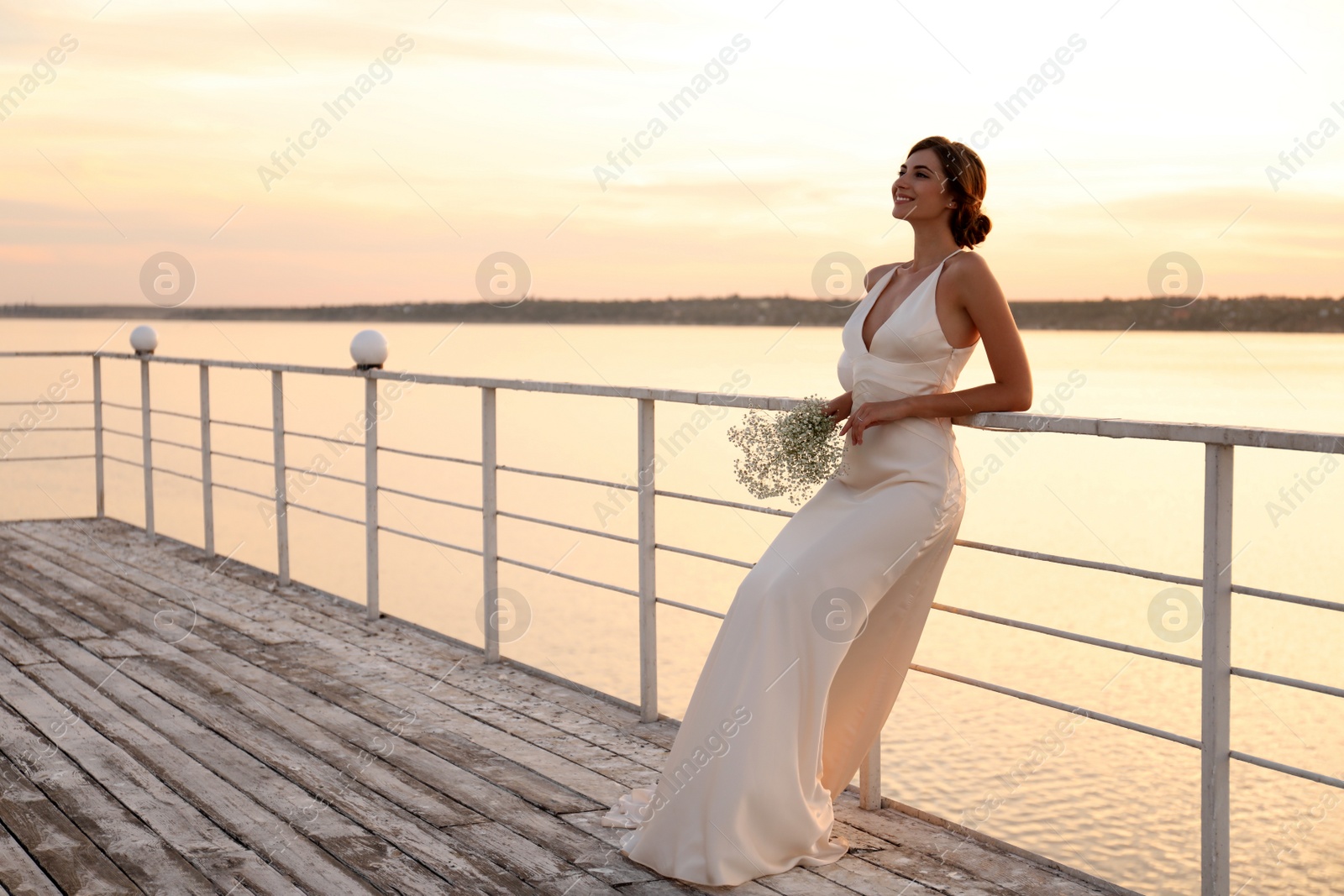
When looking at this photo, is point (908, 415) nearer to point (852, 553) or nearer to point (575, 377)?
point (852, 553)

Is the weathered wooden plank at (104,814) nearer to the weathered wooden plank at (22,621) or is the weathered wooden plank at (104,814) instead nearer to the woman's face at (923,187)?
the weathered wooden plank at (22,621)

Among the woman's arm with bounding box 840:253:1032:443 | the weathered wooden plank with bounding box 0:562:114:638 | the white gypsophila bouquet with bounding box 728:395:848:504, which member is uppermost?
the woman's arm with bounding box 840:253:1032:443

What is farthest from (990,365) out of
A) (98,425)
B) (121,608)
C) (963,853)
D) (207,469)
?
(98,425)

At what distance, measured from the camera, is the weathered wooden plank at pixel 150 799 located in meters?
2.30

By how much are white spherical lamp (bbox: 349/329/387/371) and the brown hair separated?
2.97 metres

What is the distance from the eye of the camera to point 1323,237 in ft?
22.3

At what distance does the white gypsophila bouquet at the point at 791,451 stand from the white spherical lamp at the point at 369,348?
2.55 meters

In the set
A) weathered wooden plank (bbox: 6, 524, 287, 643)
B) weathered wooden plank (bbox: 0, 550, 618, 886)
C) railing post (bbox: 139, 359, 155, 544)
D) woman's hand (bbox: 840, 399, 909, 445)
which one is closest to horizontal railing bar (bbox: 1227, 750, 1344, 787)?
woman's hand (bbox: 840, 399, 909, 445)

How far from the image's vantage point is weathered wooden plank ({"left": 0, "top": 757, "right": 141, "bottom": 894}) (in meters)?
2.23

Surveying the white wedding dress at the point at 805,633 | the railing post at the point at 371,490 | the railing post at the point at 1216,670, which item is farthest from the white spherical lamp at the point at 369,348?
the railing post at the point at 1216,670

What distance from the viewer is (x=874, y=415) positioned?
2.30 m

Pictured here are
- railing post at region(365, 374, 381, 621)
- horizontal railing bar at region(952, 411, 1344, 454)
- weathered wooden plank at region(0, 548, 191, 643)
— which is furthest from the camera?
railing post at region(365, 374, 381, 621)

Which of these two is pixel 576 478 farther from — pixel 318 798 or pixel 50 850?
pixel 50 850

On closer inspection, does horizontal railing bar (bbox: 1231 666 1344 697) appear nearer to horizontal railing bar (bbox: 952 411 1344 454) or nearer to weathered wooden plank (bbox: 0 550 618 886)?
horizontal railing bar (bbox: 952 411 1344 454)
